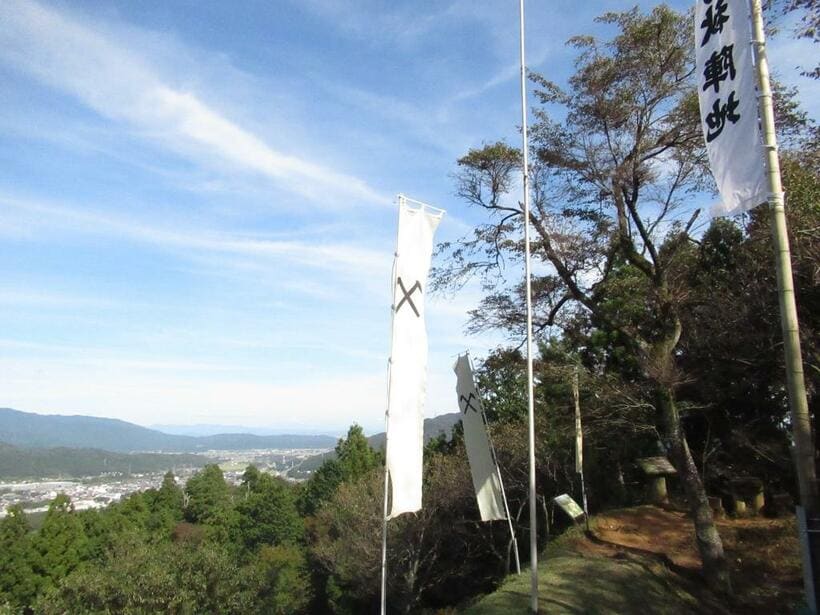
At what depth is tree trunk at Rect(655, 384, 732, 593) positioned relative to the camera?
10.7 m

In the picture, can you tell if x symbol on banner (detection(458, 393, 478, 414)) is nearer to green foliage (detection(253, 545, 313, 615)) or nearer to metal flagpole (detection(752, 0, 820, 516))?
metal flagpole (detection(752, 0, 820, 516))

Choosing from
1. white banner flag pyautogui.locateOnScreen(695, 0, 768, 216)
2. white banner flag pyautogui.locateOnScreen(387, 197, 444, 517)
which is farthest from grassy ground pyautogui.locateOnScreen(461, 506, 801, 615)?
white banner flag pyautogui.locateOnScreen(695, 0, 768, 216)

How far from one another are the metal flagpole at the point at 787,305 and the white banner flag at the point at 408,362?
424 centimetres

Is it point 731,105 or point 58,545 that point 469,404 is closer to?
point 731,105

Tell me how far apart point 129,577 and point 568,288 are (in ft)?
50.7

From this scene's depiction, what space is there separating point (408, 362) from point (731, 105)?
191 inches

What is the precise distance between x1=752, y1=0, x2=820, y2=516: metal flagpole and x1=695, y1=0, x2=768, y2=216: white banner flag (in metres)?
0.08

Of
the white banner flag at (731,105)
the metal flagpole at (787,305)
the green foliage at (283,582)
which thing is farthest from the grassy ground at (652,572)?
the green foliage at (283,582)

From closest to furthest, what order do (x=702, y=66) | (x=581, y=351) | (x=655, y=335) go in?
(x=702, y=66)
(x=655, y=335)
(x=581, y=351)

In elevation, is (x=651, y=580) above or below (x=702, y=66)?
below

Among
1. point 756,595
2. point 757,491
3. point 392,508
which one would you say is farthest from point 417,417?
point 757,491

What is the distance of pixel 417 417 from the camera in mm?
8117

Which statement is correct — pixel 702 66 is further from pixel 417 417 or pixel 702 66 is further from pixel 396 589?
pixel 396 589

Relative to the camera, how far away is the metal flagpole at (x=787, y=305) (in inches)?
213
